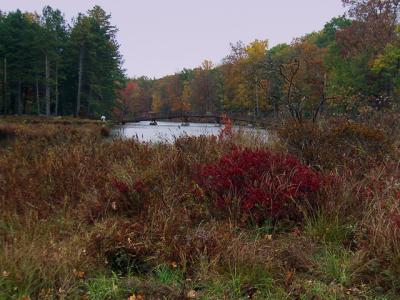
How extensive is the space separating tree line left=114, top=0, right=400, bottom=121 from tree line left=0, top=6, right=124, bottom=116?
10.4 meters

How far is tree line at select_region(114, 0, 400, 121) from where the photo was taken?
1183cm

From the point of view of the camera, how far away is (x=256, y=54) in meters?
63.0

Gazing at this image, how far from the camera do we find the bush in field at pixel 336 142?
21.0ft

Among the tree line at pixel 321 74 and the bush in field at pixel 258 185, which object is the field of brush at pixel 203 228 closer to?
the bush in field at pixel 258 185

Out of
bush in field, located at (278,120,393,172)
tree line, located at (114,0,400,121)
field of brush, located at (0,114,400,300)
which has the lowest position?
field of brush, located at (0,114,400,300)

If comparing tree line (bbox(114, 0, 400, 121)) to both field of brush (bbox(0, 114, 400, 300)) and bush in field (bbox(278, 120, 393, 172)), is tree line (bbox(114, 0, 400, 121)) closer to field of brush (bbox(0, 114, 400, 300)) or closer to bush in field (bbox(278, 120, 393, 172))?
bush in field (bbox(278, 120, 393, 172))

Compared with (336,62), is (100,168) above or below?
below

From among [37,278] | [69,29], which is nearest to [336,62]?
[69,29]

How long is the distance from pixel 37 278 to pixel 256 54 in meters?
62.9

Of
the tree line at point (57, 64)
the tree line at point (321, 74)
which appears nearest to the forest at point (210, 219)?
the tree line at point (321, 74)

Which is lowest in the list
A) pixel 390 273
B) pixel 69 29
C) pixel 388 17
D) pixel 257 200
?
pixel 390 273

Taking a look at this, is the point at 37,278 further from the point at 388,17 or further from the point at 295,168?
the point at 388,17

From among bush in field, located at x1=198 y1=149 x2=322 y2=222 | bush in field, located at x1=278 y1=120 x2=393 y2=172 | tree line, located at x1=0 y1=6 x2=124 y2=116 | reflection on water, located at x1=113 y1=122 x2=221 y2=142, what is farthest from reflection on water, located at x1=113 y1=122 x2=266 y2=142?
tree line, located at x1=0 y1=6 x2=124 y2=116

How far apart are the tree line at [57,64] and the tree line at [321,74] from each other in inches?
410
